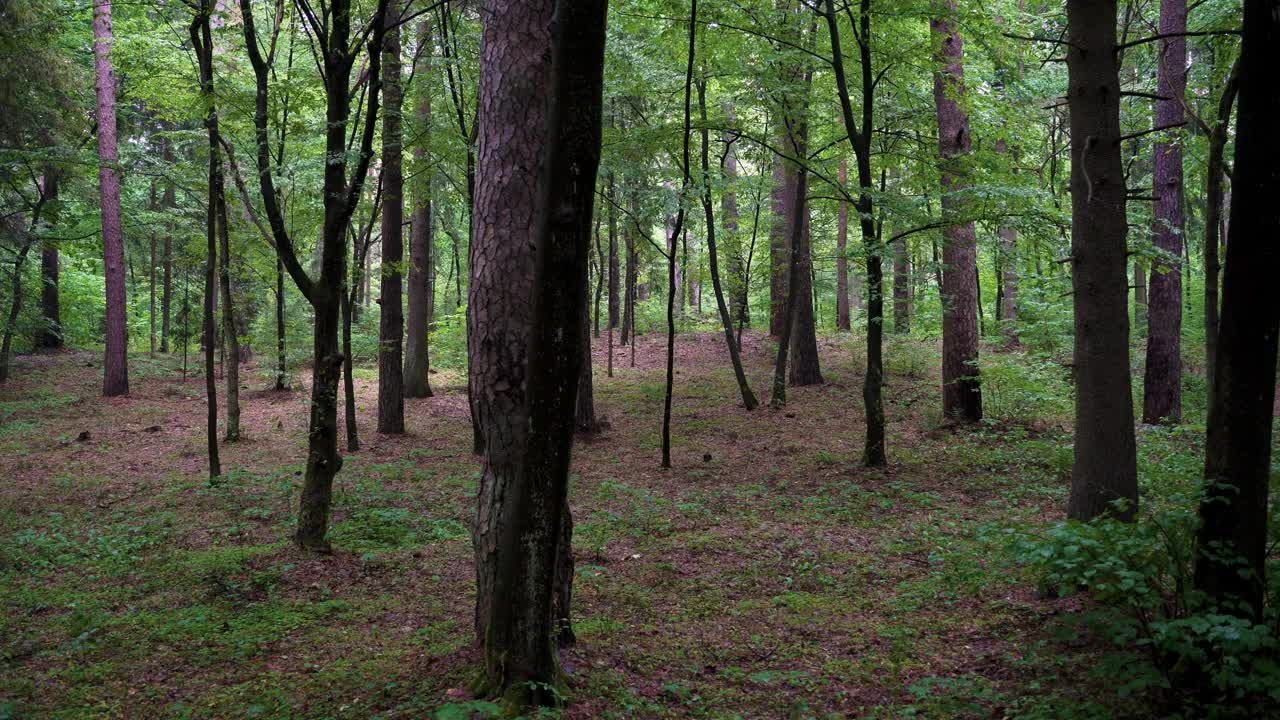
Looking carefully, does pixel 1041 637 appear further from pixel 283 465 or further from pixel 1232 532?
pixel 283 465

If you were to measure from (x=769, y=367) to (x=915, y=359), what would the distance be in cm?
347

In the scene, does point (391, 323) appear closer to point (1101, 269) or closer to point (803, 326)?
point (803, 326)

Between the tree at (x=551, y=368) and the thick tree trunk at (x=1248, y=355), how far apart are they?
283cm

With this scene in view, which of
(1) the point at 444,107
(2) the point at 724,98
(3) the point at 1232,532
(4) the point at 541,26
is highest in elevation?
(2) the point at 724,98

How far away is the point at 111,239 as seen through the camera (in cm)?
1585

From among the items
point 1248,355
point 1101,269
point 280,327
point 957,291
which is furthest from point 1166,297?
point 280,327

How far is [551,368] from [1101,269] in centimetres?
389

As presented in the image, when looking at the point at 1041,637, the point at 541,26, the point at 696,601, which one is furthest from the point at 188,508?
the point at 1041,637

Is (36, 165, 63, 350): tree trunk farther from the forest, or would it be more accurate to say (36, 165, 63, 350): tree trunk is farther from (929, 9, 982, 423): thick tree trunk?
(929, 9, 982, 423): thick tree trunk

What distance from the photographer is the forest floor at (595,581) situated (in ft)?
13.0

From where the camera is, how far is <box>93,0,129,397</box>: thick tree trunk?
Answer: 15555 mm

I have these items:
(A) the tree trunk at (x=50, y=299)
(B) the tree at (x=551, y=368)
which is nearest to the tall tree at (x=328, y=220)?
Result: (B) the tree at (x=551, y=368)

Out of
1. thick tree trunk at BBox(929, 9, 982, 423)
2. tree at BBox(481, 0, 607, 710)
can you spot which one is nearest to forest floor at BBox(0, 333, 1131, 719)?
tree at BBox(481, 0, 607, 710)

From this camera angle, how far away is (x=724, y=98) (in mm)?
19156
